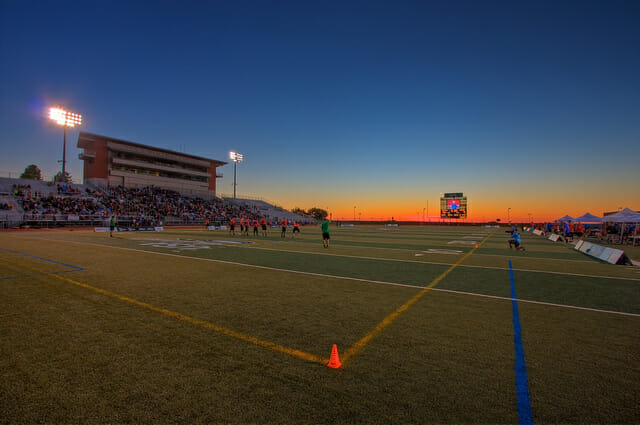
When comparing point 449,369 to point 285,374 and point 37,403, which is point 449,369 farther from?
point 37,403

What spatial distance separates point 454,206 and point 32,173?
123 metres

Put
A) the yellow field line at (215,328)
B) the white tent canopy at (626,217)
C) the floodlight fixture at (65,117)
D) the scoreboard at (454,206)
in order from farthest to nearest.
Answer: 1. the scoreboard at (454,206)
2. the floodlight fixture at (65,117)
3. the white tent canopy at (626,217)
4. the yellow field line at (215,328)

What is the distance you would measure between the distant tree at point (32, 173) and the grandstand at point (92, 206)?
209ft

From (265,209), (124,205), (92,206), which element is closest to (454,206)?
(265,209)

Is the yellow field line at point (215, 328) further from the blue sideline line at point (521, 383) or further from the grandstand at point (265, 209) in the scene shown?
the grandstand at point (265, 209)

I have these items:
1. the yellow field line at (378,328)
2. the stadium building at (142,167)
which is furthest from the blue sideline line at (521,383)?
the stadium building at (142,167)

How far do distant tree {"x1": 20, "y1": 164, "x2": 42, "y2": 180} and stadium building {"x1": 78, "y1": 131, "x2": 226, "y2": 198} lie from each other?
5636 cm

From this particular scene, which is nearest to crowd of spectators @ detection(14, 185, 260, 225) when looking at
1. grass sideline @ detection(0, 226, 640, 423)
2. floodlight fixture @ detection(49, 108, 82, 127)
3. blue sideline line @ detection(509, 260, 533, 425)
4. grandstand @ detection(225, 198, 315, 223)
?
grandstand @ detection(225, 198, 315, 223)

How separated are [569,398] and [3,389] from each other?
216 inches

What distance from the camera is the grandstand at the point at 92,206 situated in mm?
34094

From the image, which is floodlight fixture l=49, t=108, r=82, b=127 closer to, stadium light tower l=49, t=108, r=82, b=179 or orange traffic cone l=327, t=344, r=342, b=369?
stadium light tower l=49, t=108, r=82, b=179

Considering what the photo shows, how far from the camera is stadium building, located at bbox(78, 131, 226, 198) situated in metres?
54.0

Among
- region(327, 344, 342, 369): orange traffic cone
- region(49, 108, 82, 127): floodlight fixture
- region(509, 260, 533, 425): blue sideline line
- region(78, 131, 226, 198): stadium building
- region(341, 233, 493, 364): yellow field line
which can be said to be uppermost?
region(49, 108, 82, 127): floodlight fixture

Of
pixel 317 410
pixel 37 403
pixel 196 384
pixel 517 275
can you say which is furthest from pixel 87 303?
pixel 517 275
